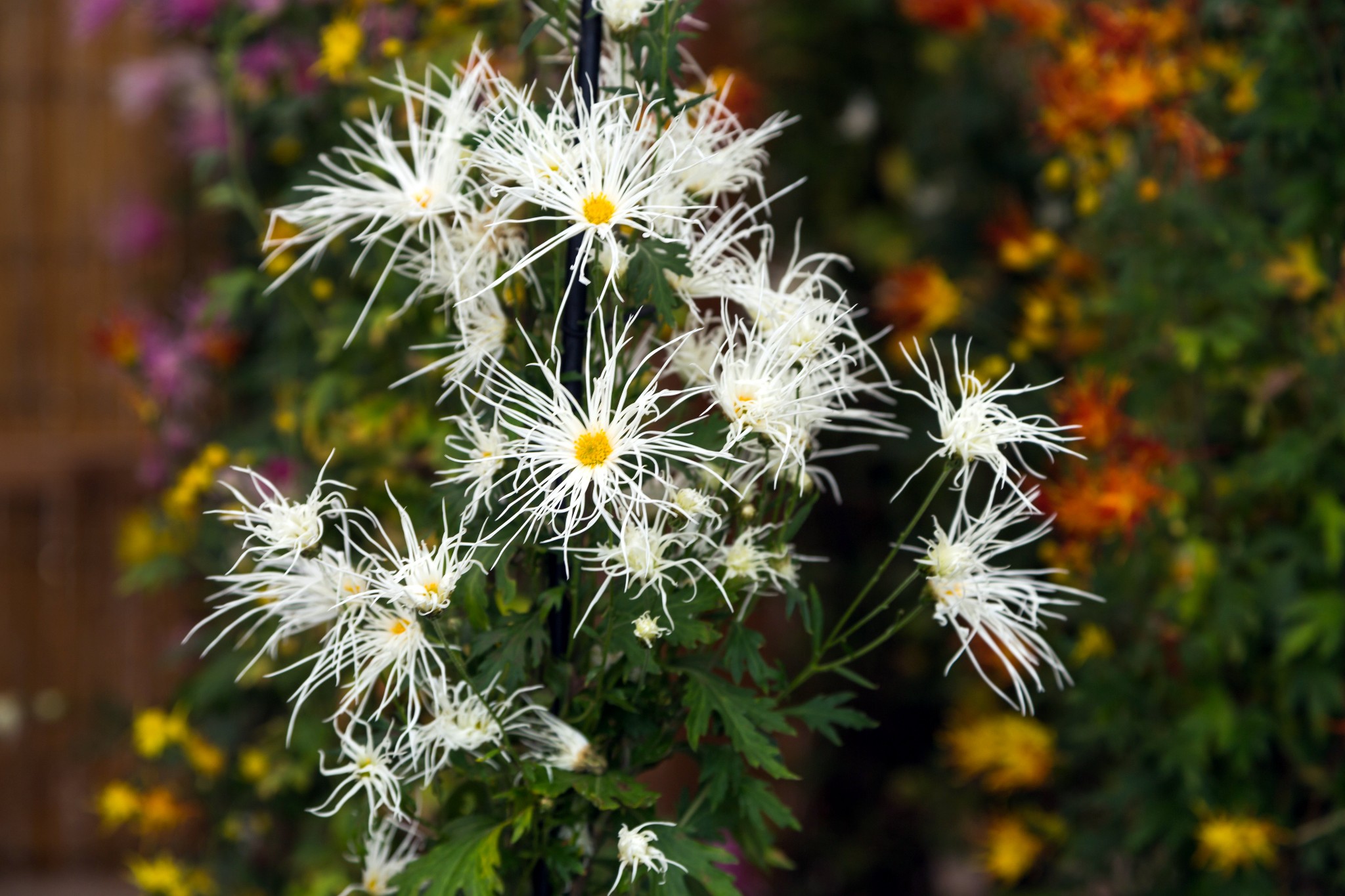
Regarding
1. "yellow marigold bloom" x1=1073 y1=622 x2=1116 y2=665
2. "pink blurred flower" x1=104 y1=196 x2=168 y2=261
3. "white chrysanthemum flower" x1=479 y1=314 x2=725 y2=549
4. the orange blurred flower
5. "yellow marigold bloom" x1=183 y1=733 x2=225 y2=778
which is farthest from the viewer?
"pink blurred flower" x1=104 y1=196 x2=168 y2=261

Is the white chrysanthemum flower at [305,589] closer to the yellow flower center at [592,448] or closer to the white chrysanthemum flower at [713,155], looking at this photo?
the yellow flower center at [592,448]

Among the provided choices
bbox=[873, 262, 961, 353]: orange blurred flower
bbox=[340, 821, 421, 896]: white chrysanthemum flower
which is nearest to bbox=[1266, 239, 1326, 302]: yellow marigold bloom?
bbox=[873, 262, 961, 353]: orange blurred flower

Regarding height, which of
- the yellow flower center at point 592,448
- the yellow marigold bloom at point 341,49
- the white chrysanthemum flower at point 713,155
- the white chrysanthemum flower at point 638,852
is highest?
the yellow marigold bloom at point 341,49

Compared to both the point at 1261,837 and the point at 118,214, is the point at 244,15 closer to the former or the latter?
the point at 118,214

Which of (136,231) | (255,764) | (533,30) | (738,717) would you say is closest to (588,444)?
(738,717)

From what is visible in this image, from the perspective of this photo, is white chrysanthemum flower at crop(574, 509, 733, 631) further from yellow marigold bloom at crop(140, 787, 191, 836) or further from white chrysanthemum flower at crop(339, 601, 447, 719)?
yellow marigold bloom at crop(140, 787, 191, 836)

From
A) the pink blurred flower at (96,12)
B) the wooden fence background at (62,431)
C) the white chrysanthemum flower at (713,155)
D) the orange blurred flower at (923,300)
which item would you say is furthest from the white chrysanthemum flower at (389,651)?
A: the wooden fence background at (62,431)

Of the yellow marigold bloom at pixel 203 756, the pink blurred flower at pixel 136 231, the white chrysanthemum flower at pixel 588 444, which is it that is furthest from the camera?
the pink blurred flower at pixel 136 231

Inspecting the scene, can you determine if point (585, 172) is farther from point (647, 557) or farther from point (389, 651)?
point (389, 651)
